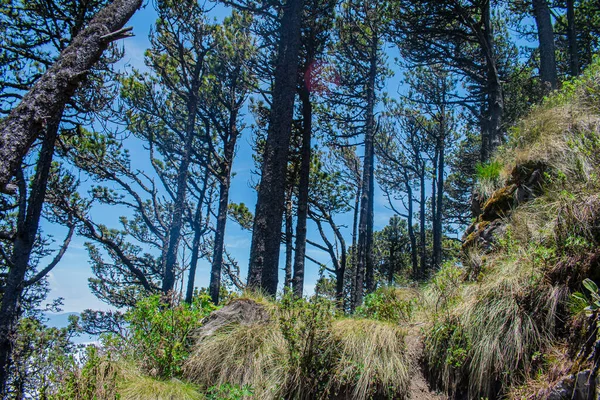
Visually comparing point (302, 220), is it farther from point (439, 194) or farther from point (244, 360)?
point (439, 194)

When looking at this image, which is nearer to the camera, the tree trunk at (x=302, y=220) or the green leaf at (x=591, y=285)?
the green leaf at (x=591, y=285)

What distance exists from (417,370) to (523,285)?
127 cm

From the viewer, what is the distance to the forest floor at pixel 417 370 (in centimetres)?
312

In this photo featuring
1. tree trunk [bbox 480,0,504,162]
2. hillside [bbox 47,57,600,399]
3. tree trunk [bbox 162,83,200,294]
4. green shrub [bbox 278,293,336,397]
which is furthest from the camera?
tree trunk [bbox 162,83,200,294]

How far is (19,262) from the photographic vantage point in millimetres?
5656

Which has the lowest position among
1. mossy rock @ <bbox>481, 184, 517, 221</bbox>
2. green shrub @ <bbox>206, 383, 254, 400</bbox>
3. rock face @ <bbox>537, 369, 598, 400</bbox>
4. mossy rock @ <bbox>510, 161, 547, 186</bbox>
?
green shrub @ <bbox>206, 383, 254, 400</bbox>

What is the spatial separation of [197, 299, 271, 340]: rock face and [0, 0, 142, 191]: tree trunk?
2594 millimetres

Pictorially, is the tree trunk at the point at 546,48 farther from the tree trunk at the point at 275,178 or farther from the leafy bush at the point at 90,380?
the leafy bush at the point at 90,380

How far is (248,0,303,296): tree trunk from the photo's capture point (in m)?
6.54

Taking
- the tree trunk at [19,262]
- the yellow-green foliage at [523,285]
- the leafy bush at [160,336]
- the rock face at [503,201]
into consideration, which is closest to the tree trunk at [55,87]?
the tree trunk at [19,262]

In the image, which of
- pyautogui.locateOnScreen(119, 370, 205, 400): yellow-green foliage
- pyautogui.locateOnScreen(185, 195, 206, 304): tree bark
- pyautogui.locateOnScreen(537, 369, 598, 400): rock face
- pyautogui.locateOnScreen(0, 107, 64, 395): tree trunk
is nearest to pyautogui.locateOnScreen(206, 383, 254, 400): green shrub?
pyautogui.locateOnScreen(119, 370, 205, 400): yellow-green foliage

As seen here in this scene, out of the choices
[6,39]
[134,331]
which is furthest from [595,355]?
[6,39]

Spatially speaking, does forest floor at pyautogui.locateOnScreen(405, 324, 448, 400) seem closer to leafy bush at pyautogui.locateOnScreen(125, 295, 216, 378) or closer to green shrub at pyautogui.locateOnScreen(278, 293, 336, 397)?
green shrub at pyautogui.locateOnScreen(278, 293, 336, 397)

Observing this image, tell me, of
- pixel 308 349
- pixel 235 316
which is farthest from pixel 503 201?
pixel 235 316
